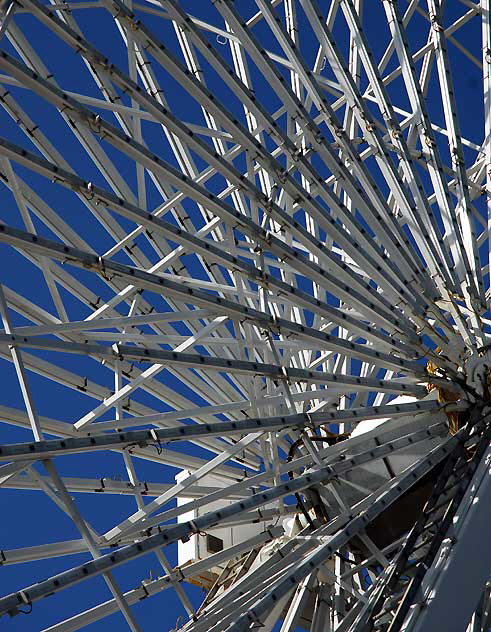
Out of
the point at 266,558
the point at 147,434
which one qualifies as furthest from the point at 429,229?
the point at 147,434

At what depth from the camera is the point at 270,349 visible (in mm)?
24109

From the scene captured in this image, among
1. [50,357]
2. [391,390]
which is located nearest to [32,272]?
[50,357]

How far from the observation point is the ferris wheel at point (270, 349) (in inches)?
832

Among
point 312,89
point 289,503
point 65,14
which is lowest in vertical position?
point 289,503

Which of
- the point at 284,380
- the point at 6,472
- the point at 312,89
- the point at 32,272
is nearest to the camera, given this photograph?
the point at 6,472

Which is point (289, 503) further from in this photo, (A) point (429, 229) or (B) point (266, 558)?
(A) point (429, 229)

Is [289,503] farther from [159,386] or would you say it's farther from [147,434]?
[147,434]

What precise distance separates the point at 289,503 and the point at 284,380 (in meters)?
4.61

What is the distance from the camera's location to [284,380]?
2305 cm

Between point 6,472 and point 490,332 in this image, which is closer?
point 6,472

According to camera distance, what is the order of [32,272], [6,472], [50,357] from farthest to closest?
[32,272] < [50,357] < [6,472]

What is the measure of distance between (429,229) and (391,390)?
3.87 meters

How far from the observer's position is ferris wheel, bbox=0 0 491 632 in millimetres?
21141

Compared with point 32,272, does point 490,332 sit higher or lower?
lower
